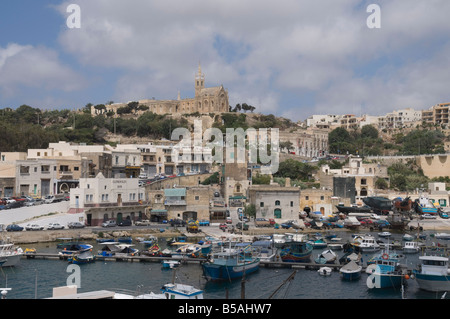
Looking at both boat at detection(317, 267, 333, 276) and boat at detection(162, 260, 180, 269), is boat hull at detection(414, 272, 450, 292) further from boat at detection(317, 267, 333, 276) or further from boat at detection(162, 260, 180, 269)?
boat at detection(162, 260, 180, 269)

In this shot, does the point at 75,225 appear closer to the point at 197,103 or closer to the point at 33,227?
the point at 33,227

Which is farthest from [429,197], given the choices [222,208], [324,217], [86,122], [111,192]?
[86,122]

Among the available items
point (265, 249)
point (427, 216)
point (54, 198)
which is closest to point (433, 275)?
point (265, 249)

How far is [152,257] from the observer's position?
25859mm

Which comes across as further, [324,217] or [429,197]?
[429,197]

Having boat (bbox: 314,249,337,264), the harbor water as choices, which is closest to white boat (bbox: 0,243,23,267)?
the harbor water

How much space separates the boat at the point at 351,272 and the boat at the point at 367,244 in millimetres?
6682

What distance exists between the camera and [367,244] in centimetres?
2942

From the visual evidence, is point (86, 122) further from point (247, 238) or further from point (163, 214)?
point (247, 238)

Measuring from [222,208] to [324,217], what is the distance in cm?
832

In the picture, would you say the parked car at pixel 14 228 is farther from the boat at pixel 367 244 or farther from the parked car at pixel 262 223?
the boat at pixel 367 244

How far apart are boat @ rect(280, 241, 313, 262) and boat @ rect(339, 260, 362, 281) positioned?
10.2ft

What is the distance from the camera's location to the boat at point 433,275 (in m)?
20.2

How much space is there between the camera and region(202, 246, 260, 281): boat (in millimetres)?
22125
